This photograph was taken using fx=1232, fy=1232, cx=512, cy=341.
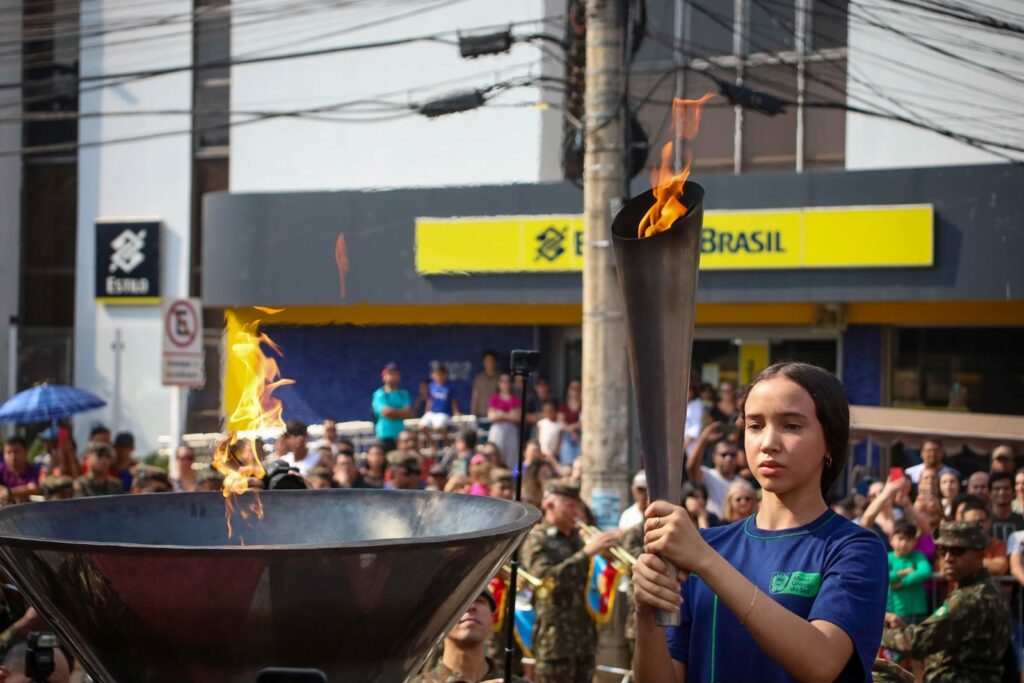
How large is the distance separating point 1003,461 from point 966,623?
3.92m

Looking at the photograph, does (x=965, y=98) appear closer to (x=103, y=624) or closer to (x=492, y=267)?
(x=492, y=267)

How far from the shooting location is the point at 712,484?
1003cm

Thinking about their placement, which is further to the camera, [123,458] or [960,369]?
[960,369]

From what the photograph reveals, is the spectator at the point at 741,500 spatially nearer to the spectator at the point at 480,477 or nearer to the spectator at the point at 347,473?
the spectator at the point at 480,477

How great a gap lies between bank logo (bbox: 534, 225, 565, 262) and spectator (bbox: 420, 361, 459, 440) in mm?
2019

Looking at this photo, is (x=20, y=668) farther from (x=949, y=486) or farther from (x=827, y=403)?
(x=949, y=486)

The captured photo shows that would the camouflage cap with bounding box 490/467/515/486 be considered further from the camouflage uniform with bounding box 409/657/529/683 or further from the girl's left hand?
the girl's left hand

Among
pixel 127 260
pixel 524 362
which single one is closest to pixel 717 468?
pixel 524 362

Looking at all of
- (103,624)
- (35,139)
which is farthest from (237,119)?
(103,624)

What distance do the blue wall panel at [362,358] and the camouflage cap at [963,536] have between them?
11224 millimetres

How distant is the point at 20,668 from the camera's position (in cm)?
517

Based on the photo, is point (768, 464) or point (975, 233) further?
point (975, 233)

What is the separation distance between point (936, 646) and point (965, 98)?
995 centimetres

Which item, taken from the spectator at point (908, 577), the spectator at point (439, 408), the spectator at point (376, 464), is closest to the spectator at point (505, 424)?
the spectator at point (439, 408)
